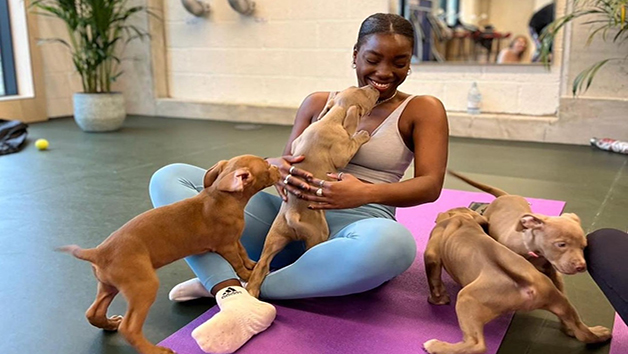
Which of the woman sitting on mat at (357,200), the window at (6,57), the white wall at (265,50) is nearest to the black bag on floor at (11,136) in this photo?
the window at (6,57)

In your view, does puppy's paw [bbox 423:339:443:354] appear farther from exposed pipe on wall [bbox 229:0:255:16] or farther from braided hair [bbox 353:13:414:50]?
exposed pipe on wall [bbox 229:0:255:16]

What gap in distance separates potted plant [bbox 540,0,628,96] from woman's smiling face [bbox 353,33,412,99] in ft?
8.83

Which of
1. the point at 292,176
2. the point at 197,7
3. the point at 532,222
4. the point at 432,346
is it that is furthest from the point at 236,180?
the point at 197,7

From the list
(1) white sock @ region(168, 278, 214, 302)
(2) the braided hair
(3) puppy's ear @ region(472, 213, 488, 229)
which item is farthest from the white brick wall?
(1) white sock @ region(168, 278, 214, 302)

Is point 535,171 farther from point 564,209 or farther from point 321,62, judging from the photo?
point 321,62

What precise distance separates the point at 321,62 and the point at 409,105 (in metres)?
3.82

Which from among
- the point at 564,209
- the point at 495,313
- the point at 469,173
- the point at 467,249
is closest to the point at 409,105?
the point at 467,249

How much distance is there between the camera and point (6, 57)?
5816 mm

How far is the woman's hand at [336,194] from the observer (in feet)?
5.19

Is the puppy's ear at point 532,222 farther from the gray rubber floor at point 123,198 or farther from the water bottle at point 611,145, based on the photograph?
the water bottle at point 611,145

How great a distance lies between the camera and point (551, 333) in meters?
1.59

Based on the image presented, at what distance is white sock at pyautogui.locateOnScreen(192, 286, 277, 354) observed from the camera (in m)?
1.45

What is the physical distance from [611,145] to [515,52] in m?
1.08

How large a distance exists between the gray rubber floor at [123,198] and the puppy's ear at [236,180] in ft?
1.44
